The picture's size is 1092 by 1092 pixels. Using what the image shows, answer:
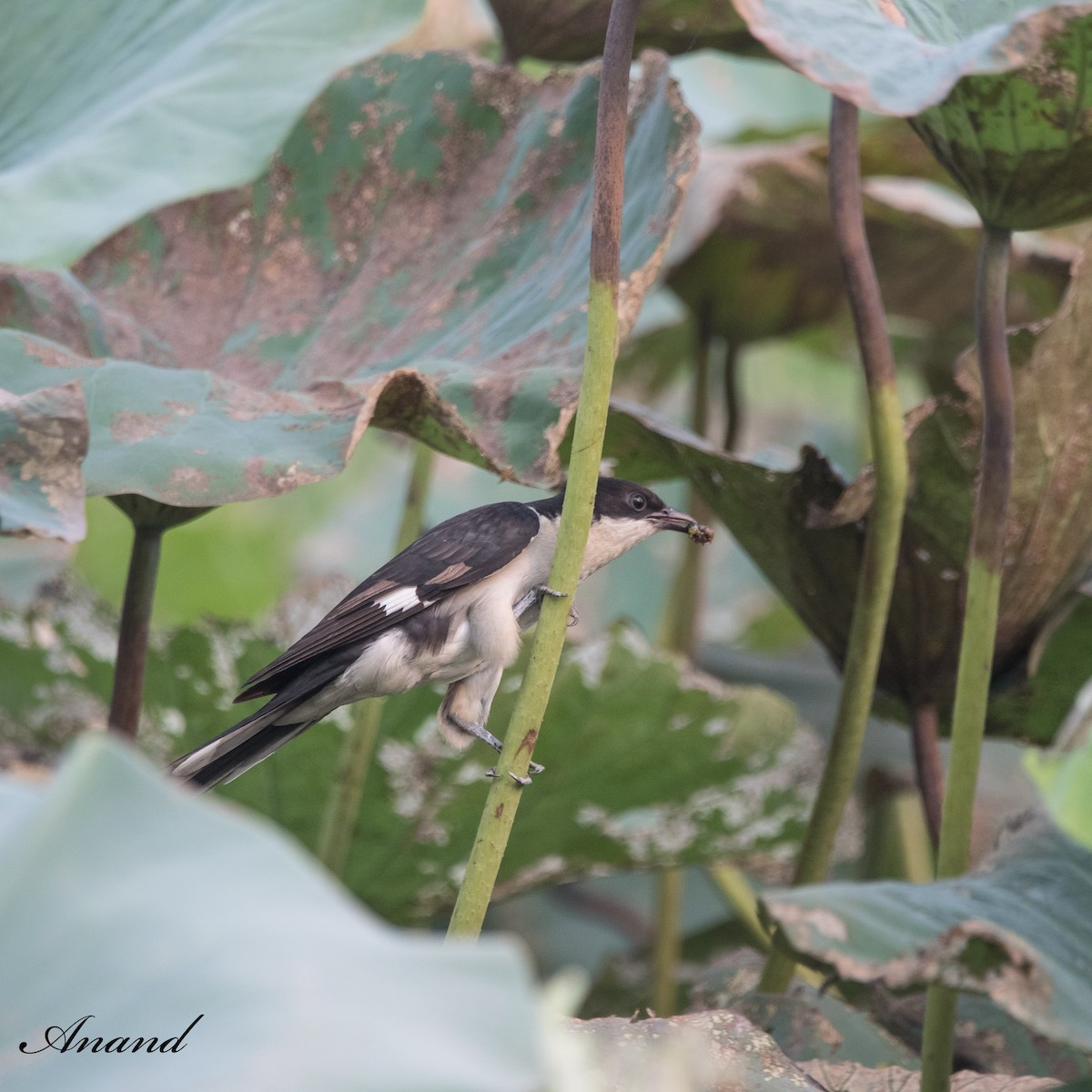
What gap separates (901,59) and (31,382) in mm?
1021

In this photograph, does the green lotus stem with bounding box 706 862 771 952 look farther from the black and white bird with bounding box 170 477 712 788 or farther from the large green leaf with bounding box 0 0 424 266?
the large green leaf with bounding box 0 0 424 266

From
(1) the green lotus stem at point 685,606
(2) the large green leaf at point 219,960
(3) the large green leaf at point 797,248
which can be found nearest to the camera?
(2) the large green leaf at point 219,960

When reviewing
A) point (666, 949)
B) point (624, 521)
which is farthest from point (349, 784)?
point (666, 949)

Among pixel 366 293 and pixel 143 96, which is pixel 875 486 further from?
pixel 143 96

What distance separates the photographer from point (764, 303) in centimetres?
288

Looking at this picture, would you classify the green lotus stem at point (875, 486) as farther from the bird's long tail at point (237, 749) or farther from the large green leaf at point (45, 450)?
the large green leaf at point (45, 450)

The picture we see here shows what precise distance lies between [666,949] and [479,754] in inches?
19.9

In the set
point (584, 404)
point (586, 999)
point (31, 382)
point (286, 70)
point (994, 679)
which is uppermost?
point (286, 70)

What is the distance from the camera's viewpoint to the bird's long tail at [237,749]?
5.35 feet

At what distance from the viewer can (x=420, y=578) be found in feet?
5.72

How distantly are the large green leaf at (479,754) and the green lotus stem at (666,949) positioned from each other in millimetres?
143

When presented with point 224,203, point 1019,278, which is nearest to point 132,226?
point 224,203

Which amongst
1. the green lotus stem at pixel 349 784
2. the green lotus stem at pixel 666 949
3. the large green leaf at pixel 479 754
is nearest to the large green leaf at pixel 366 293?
the green lotus stem at pixel 349 784

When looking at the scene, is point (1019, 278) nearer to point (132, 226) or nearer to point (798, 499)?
point (798, 499)
